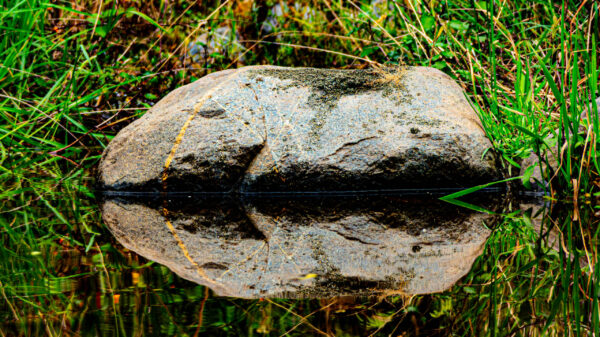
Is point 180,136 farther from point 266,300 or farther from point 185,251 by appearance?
point 266,300

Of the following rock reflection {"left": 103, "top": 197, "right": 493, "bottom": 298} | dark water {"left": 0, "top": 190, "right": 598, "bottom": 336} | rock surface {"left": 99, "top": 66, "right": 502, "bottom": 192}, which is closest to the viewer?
dark water {"left": 0, "top": 190, "right": 598, "bottom": 336}

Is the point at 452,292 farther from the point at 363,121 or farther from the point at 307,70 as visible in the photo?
the point at 307,70

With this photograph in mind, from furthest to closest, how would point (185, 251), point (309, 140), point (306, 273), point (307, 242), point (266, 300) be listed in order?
point (309, 140)
point (307, 242)
point (185, 251)
point (306, 273)
point (266, 300)

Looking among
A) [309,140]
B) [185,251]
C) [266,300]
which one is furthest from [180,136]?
[266,300]

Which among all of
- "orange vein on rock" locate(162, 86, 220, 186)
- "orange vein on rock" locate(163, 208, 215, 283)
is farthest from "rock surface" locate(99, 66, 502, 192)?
"orange vein on rock" locate(163, 208, 215, 283)

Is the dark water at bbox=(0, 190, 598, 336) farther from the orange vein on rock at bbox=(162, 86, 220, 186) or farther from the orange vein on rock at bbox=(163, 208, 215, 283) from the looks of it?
the orange vein on rock at bbox=(162, 86, 220, 186)

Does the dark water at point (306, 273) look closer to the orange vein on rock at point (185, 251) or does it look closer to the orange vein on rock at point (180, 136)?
the orange vein on rock at point (185, 251)
